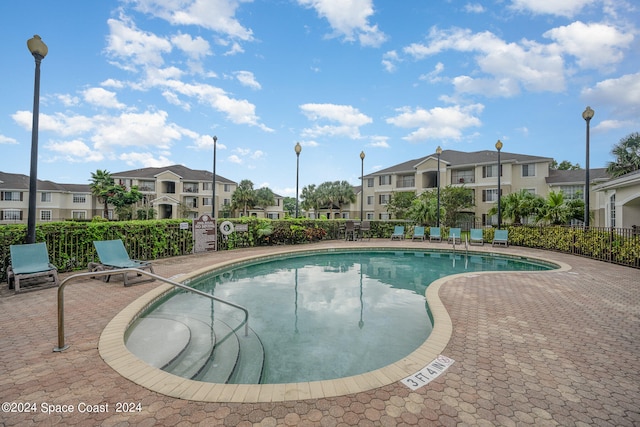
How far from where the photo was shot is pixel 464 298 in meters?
6.13

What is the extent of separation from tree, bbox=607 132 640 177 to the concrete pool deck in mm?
26629

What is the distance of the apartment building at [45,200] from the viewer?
3766 centimetres

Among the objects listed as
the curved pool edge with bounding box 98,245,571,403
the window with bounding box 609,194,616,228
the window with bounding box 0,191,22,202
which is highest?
the window with bounding box 0,191,22,202

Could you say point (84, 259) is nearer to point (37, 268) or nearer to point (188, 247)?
point (37, 268)

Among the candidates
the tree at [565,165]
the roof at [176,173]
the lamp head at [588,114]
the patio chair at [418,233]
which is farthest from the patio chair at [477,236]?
the tree at [565,165]

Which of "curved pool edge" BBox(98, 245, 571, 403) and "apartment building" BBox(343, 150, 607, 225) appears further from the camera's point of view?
"apartment building" BBox(343, 150, 607, 225)

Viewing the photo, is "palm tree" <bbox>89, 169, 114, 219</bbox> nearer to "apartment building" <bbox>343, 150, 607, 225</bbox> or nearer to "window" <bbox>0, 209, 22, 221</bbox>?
"window" <bbox>0, 209, 22, 221</bbox>

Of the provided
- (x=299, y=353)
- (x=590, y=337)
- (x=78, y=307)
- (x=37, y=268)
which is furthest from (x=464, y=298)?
(x=37, y=268)

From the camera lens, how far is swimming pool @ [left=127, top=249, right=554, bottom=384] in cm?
389

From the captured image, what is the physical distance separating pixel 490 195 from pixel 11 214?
199ft

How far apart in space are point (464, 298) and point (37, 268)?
9.89 meters

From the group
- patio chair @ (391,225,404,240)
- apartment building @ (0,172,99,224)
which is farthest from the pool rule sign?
apartment building @ (0,172,99,224)

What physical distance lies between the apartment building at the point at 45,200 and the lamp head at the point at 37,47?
40.3 metres

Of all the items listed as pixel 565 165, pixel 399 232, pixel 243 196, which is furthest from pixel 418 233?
pixel 565 165
